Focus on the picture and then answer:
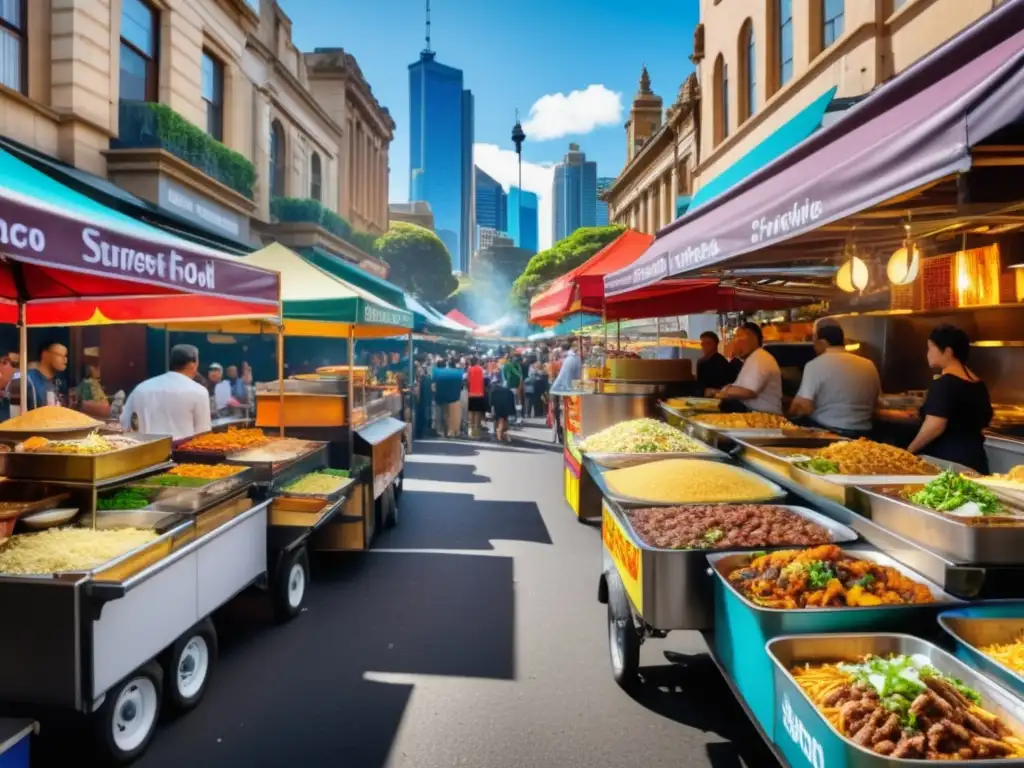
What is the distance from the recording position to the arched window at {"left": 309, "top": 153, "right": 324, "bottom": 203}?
27091 mm

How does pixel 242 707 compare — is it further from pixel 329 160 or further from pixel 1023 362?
pixel 329 160

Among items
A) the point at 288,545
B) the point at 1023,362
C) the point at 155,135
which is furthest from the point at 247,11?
the point at 1023,362

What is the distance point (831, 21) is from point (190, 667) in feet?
52.2

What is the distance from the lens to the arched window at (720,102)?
2102cm

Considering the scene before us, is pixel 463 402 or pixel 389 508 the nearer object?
pixel 389 508

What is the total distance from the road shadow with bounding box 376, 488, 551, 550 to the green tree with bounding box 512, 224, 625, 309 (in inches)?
1555

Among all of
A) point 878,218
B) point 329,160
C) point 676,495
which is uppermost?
point 329,160

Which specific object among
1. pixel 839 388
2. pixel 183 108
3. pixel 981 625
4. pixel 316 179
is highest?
pixel 316 179

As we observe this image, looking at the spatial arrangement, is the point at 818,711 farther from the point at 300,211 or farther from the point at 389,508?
the point at 300,211

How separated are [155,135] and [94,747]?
13216 millimetres

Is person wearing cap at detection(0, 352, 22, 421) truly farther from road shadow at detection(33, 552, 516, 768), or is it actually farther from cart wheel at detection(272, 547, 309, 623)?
road shadow at detection(33, 552, 516, 768)

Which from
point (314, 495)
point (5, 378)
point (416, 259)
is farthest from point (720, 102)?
point (416, 259)

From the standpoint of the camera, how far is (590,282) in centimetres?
981

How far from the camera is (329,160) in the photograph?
28766 mm
